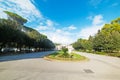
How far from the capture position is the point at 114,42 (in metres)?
45.6

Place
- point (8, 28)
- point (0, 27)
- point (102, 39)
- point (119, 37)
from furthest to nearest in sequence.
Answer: point (102, 39) < point (119, 37) < point (8, 28) < point (0, 27)

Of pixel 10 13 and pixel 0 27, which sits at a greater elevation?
pixel 10 13

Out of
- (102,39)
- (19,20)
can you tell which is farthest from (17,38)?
(102,39)

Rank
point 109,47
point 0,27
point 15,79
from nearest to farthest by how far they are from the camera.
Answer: point 15,79 → point 0,27 → point 109,47

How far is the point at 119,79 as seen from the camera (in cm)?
806

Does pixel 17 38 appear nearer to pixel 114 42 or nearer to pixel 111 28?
pixel 114 42

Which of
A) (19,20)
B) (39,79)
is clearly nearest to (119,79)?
(39,79)

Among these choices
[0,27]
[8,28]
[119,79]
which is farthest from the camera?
[8,28]

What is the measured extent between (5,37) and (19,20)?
31645 millimetres

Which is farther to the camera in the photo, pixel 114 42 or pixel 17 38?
pixel 114 42

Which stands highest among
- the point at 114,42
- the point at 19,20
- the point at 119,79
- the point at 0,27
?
the point at 19,20

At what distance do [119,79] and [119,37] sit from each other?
3953 cm

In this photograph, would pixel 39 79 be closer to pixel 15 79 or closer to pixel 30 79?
pixel 30 79

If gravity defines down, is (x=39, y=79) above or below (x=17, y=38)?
below
